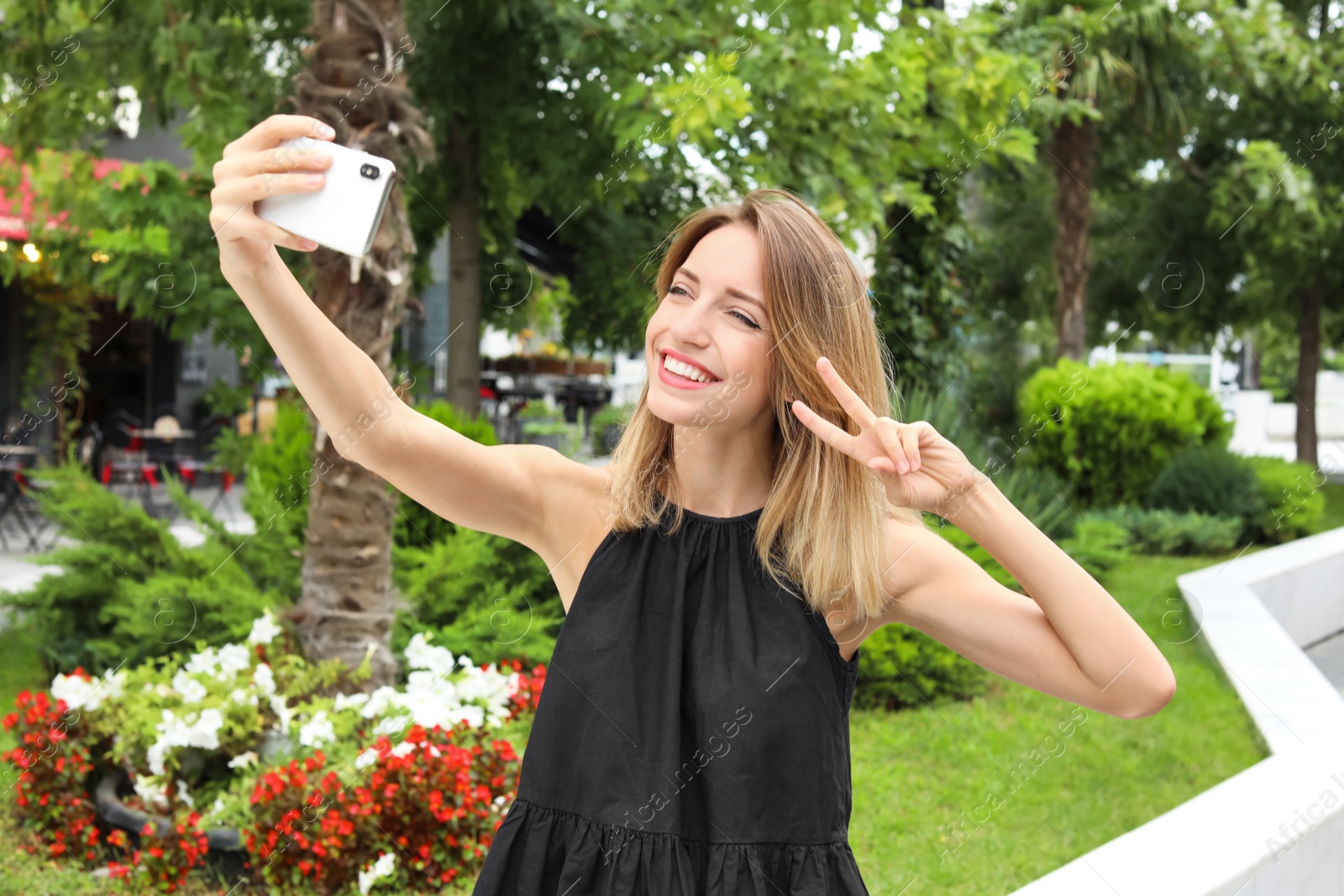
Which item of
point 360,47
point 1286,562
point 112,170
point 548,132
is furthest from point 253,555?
point 1286,562

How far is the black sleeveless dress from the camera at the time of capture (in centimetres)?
167

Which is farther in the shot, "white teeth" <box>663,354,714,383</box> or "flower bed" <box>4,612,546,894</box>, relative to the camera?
"flower bed" <box>4,612,546,894</box>

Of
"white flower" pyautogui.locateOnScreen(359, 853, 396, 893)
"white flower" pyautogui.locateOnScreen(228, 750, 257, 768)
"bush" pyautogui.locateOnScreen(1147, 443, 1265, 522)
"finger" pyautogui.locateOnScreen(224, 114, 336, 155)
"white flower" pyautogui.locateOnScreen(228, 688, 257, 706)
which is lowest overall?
"bush" pyautogui.locateOnScreen(1147, 443, 1265, 522)

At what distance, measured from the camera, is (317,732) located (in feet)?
13.2

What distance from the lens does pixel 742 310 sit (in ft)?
5.87

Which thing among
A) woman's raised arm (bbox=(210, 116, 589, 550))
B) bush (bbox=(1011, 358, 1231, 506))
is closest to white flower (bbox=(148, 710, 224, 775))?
woman's raised arm (bbox=(210, 116, 589, 550))

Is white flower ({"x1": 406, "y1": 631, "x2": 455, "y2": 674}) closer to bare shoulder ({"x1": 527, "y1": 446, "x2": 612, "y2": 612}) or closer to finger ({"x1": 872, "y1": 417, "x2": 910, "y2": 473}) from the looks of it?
bare shoulder ({"x1": 527, "y1": 446, "x2": 612, "y2": 612})

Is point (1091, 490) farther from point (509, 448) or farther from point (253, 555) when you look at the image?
point (509, 448)

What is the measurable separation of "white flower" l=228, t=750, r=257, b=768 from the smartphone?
3.05 meters

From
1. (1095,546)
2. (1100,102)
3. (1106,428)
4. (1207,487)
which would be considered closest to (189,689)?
(1095,546)

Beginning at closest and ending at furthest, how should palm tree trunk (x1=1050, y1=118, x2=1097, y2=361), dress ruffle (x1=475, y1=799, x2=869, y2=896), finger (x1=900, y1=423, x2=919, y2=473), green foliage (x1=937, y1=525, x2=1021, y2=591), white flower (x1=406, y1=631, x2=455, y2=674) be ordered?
1. finger (x1=900, y1=423, x2=919, y2=473)
2. dress ruffle (x1=475, y1=799, x2=869, y2=896)
3. white flower (x1=406, y1=631, x2=455, y2=674)
4. green foliage (x1=937, y1=525, x2=1021, y2=591)
5. palm tree trunk (x1=1050, y1=118, x2=1097, y2=361)

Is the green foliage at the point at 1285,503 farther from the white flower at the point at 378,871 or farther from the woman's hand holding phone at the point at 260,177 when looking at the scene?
the woman's hand holding phone at the point at 260,177

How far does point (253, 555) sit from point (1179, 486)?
28.6ft

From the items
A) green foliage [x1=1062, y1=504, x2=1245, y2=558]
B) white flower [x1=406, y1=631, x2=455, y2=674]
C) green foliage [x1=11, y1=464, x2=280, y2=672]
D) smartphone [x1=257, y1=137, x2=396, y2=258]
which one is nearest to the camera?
smartphone [x1=257, y1=137, x2=396, y2=258]
